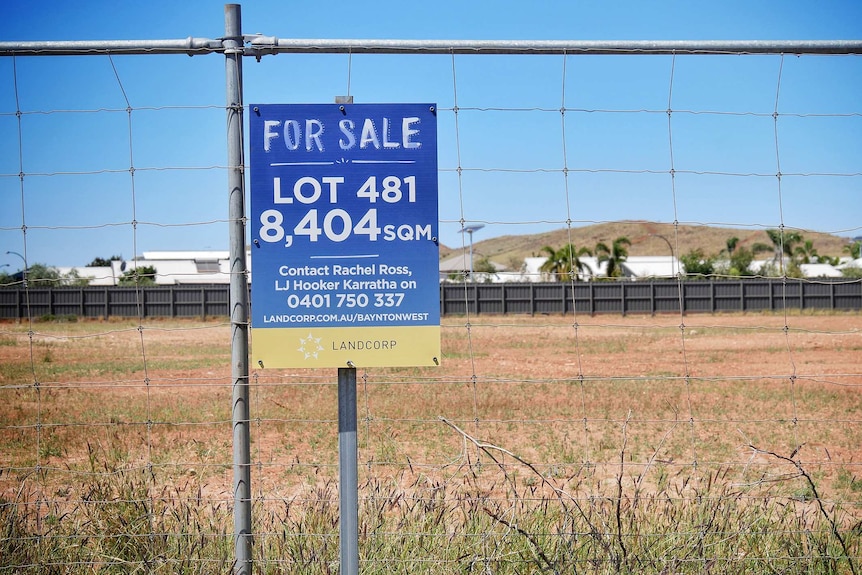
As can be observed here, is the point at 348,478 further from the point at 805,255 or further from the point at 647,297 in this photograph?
the point at 805,255

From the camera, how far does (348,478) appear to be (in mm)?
3125

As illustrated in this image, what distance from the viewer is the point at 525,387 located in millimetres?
12695

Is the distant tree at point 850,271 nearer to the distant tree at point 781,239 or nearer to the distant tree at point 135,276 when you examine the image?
the distant tree at point 781,239

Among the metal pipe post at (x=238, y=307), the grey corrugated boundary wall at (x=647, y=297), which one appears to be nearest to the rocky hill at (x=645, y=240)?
the grey corrugated boundary wall at (x=647, y=297)

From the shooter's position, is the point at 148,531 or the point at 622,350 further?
the point at 622,350

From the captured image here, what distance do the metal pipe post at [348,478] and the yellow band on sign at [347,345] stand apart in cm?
11

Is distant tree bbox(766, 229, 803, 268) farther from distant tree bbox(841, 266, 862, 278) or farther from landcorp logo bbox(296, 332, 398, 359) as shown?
distant tree bbox(841, 266, 862, 278)

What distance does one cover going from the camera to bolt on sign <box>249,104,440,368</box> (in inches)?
120

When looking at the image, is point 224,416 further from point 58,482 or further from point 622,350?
point 622,350

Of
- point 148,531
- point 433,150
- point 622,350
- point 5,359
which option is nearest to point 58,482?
point 148,531

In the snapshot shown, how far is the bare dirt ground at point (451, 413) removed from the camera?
5656 millimetres

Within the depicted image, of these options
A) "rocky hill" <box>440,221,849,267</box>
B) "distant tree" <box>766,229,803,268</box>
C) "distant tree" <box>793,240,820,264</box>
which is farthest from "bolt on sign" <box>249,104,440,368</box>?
"rocky hill" <box>440,221,849,267</box>

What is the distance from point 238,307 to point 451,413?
7236 mm

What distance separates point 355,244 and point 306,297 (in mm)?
282
